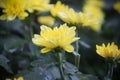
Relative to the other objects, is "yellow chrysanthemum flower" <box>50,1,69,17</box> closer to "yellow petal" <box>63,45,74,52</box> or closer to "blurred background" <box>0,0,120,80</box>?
"blurred background" <box>0,0,120,80</box>

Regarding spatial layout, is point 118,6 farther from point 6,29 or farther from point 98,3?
point 6,29

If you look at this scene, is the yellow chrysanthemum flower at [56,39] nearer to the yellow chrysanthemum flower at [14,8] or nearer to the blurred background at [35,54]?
the blurred background at [35,54]

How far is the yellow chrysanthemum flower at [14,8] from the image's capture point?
55.9 inches

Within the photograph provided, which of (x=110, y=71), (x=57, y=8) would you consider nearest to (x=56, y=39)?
(x=110, y=71)

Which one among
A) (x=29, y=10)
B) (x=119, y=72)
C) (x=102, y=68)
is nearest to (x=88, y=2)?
A: (x=102, y=68)

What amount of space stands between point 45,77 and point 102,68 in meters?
0.80

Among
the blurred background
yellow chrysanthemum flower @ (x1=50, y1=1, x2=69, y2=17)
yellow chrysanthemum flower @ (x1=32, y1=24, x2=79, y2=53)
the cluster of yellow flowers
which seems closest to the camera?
yellow chrysanthemum flower @ (x1=32, y1=24, x2=79, y2=53)

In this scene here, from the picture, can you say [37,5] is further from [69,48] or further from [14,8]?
[69,48]

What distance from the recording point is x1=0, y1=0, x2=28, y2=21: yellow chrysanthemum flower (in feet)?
4.66

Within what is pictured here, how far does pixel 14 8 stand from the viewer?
4.67 feet

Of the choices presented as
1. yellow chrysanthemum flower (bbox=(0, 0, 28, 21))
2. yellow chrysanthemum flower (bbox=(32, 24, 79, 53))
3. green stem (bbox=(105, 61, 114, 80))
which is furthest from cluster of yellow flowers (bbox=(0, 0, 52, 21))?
green stem (bbox=(105, 61, 114, 80))

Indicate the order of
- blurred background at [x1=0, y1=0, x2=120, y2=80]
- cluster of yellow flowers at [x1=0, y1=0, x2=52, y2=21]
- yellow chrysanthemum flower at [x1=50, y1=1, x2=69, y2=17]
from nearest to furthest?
1. blurred background at [x1=0, y1=0, x2=120, y2=80]
2. cluster of yellow flowers at [x1=0, y1=0, x2=52, y2=21]
3. yellow chrysanthemum flower at [x1=50, y1=1, x2=69, y2=17]

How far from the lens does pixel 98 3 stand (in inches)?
117

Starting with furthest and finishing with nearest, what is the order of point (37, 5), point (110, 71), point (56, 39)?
point (37, 5)
point (110, 71)
point (56, 39)
